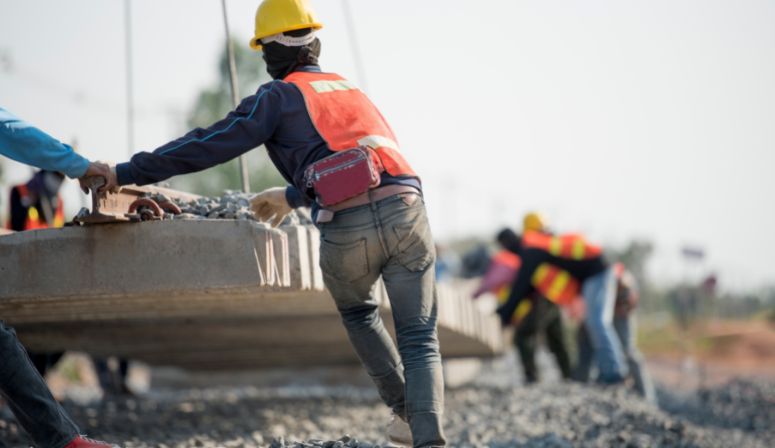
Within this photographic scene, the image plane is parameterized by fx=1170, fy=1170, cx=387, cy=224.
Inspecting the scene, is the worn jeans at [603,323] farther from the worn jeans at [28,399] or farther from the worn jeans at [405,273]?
the worn jeans at [28,399]

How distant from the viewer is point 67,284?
5.44m

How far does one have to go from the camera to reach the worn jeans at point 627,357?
11.9 m

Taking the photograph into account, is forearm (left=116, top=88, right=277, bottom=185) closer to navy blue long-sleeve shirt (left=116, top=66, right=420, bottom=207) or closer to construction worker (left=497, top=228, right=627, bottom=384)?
navy blue long-sleeve shirt (left=116, top=66, right=420, bottom=207)

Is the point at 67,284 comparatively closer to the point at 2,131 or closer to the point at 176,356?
the point at 2,131

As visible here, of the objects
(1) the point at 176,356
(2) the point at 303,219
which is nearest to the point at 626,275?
(1) the point at 176,356

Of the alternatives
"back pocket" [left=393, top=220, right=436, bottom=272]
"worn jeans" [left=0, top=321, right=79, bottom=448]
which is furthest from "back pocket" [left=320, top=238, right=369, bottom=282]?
"worn jeans" [left=0, top=321, right=79, bottom=448]

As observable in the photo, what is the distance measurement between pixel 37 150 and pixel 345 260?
4.78ft

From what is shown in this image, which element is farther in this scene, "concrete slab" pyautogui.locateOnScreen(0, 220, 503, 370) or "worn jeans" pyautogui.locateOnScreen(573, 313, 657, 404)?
"worn jeans" pyautogui.locateOnScreen(573, 313, 657, 404)

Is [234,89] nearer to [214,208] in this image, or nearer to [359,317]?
[214,208]

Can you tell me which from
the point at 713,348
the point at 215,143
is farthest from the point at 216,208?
the point at 713,348

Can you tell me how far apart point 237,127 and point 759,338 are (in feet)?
89.0

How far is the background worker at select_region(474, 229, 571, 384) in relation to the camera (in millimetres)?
12992

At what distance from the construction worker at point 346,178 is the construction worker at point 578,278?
6507 mm

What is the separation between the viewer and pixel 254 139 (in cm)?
496
